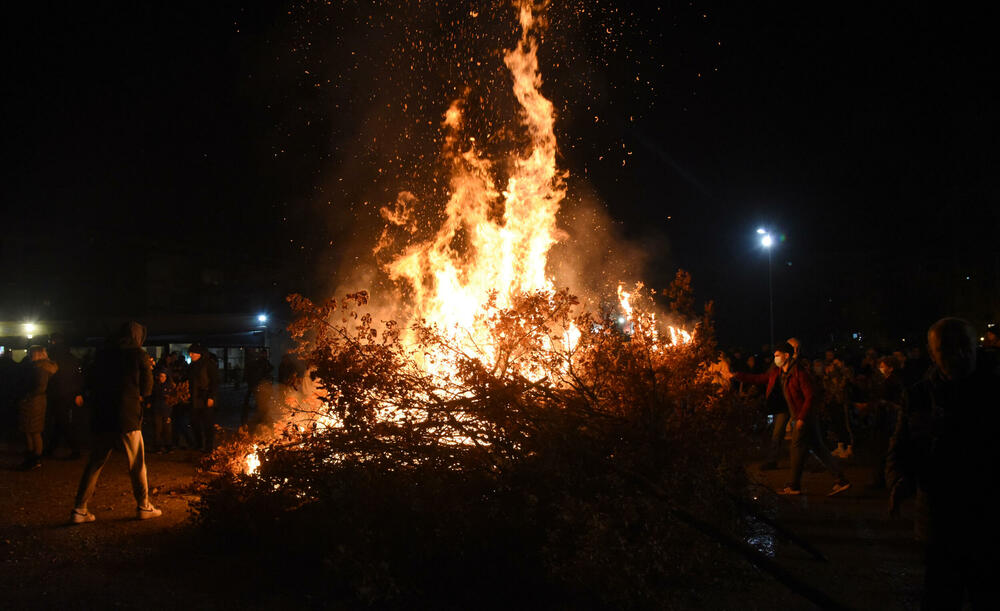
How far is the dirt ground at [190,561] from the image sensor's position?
430cm

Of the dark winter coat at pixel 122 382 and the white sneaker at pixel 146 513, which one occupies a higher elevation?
the dark winter coat at pixel 122 382

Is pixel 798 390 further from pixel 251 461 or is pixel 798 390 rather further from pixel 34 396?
pixel 34 396

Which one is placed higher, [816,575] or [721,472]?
[721,472]

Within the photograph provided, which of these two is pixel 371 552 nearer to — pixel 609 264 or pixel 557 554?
pixel 557 554

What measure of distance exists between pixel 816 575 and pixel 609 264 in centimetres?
1409

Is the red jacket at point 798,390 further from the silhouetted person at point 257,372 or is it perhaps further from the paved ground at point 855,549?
the silhouetted person at point 257,372

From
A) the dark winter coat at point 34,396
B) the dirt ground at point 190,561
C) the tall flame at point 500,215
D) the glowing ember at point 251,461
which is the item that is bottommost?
the dirt ground at point 190,561

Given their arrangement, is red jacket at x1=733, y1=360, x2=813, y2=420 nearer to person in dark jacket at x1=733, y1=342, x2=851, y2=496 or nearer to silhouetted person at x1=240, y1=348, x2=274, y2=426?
person in dark jacket at x1=733, y1=342, x2=851, y2=496

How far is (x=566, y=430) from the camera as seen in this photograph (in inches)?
187

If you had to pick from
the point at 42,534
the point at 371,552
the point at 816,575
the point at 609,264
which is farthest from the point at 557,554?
the point at 609,264

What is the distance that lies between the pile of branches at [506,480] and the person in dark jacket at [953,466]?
1160 mm

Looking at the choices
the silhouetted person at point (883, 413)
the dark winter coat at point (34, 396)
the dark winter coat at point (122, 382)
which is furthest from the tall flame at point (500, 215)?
the dark winter coat at point (34, 396)

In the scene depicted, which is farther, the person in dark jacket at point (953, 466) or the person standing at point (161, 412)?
the person standing at point (161, 412)

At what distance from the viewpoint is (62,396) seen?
10.0m
